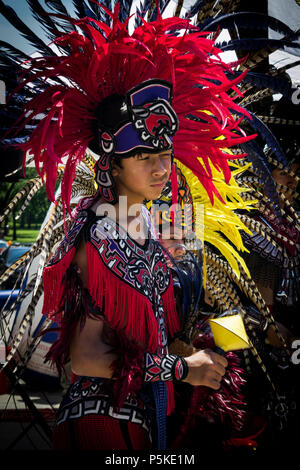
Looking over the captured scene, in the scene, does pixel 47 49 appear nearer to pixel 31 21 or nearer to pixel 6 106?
pixel 31 21

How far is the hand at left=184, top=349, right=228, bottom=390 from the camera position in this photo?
4.59 feet

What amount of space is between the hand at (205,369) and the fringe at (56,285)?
1.51 ft

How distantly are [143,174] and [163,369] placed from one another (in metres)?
0.64

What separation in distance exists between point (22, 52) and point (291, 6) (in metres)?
2.64

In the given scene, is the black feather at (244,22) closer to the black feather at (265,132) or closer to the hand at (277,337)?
the black feather at (265,132)

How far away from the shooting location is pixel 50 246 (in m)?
2.05

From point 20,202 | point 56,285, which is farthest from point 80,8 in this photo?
point 20,202

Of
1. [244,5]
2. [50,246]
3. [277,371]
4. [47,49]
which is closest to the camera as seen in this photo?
[47,49]

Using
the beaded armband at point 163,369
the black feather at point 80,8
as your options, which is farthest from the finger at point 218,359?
the black feather at point 80,8

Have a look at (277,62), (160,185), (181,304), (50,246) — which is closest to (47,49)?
(160,185)

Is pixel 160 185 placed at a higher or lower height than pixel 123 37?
lower

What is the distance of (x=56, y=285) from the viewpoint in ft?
4.76

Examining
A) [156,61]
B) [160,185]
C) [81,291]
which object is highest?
[156,61]

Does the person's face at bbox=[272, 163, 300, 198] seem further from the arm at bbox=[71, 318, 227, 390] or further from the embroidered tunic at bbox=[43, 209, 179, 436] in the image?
the arm at bbox=[71, 318, 227, 390]
